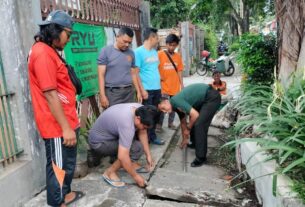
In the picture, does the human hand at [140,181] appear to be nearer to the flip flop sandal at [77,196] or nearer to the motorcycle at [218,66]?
the flip flop sandal at [77,196]

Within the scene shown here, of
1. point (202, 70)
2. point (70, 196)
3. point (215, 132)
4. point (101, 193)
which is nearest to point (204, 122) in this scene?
point (101, 193)

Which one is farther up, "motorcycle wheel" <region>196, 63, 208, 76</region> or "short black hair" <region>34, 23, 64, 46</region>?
"short black hair" <region>34, 23, 64, 46</region>

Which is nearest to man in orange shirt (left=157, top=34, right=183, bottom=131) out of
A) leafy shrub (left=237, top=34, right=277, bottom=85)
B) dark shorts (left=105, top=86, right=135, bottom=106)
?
leafy shrub (left=237, top=34, right=277, bottom=85)

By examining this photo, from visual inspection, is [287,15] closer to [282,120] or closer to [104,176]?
[282,120]

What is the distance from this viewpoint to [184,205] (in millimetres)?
3213

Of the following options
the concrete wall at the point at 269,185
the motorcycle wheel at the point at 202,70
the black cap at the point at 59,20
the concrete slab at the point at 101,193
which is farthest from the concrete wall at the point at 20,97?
the motorcycle wheel at the point at 202,70

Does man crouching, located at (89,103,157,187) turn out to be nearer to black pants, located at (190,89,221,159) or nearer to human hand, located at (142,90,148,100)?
black pants, located at (190,89,221,159)

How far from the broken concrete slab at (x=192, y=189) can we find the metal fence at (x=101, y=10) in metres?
2.20

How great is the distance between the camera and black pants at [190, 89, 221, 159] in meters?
4.30

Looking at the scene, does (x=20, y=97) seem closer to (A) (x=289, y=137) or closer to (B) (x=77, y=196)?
(B) (x=77, y=196)

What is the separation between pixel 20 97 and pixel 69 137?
2.41 feet

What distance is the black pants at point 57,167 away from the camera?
2822 mm

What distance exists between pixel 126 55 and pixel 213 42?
16693mm

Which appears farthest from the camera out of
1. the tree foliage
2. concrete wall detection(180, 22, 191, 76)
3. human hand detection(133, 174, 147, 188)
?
the tree foliage
